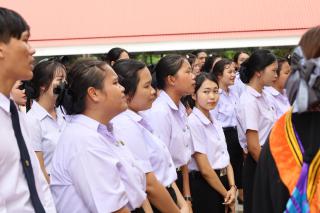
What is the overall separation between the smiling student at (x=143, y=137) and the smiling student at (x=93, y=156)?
0.22 metres

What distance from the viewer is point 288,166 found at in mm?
1968

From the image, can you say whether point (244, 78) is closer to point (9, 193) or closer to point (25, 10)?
point (9, 193)

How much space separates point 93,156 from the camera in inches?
98.7

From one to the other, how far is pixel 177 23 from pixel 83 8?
2.43 metres

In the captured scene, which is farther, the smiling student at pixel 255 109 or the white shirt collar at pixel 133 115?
the smiling student at pixel 255 109

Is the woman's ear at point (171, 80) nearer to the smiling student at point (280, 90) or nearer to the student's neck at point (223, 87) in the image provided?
the smiling student at point (280, 90)

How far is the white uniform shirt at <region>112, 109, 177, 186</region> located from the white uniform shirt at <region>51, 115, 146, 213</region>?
0.33 meters

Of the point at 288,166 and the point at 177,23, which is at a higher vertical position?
the point at 177,23

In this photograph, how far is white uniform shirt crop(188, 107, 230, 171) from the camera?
4.27m

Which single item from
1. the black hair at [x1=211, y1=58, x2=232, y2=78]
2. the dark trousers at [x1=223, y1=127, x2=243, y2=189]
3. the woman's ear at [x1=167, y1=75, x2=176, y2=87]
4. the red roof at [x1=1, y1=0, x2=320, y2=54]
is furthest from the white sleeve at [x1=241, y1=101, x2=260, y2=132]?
the red roof at [x1=1, y1=0, x2=320, y2=54]

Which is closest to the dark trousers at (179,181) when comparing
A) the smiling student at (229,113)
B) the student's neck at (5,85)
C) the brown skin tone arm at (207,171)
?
the brown skin tone arm at (207,171)

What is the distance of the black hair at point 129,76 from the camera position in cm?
331

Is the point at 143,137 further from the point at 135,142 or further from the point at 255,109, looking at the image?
the point at 255,109

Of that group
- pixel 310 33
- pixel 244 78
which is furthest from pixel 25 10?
pixel 310 33
